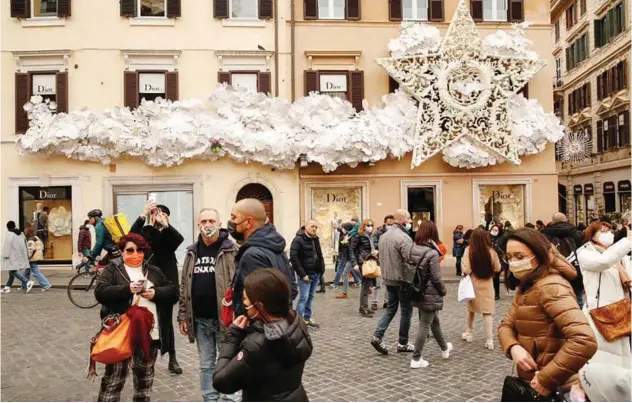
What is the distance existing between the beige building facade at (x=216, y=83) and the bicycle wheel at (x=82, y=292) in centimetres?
643

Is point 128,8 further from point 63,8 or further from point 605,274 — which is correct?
point 605,274

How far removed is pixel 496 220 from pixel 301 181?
720 centimetres

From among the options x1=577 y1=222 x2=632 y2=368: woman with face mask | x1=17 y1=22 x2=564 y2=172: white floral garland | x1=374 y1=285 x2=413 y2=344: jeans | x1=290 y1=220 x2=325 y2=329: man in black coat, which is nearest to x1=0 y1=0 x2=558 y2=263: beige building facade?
x1=17 y1=22 x2=564 y2=172: white floral garland

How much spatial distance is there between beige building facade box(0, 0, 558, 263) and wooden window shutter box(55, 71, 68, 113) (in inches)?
1.3

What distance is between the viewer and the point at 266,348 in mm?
3068

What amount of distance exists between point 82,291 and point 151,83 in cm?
932

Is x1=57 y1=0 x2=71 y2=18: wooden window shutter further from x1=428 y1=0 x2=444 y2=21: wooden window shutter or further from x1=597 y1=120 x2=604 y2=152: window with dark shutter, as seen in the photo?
x1=597 y1=120 x2=604 y2=152: window with dark shutter

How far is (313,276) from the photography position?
34.3 ft

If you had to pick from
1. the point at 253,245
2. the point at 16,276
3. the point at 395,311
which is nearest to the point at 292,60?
the point at 16,276

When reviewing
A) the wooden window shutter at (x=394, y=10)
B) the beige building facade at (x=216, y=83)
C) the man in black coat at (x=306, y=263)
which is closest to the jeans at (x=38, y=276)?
the beige building facade at (x=216, y=83)

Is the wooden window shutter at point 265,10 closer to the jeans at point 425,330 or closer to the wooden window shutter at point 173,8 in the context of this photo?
the wooden window shutter at point 173,8

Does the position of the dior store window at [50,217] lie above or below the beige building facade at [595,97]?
below

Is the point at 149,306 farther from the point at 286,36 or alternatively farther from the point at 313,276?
the point at 286,36

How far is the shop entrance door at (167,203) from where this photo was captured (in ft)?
66.2
